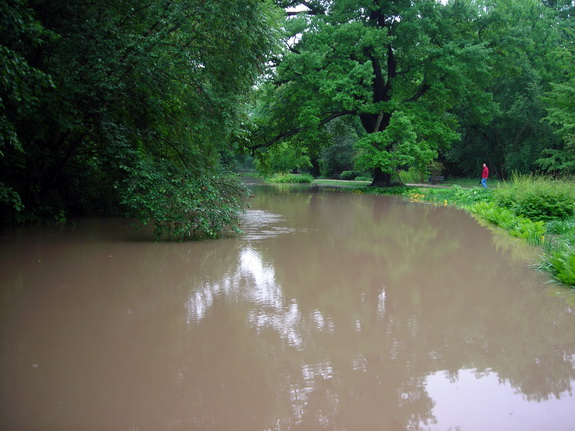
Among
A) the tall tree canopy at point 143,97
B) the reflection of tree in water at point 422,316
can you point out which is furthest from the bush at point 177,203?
the reflection of tree in water at point 422,316

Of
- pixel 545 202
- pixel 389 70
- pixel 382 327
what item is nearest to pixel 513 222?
pixel 545 202

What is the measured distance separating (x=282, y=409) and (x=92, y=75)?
853 centimetres

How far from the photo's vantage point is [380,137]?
2508cm

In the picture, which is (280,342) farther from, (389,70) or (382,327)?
(389,70)

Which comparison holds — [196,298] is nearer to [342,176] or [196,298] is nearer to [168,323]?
[168,323]

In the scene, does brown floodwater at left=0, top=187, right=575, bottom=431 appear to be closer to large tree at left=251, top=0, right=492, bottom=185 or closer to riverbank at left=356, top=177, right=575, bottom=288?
riverbank at left=356, top=177, right=575, bottom=288

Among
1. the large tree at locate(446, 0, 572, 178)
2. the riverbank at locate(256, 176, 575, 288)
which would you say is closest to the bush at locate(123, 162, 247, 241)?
the riverbank at locate(256, 176, 575, 288)

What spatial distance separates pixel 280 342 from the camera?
457 centimetres

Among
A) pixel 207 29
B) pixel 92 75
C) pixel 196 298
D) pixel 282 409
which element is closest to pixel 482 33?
pixel 207 29

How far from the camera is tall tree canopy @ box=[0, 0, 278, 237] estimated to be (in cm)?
968

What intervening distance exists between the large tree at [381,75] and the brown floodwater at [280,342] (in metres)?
17.1

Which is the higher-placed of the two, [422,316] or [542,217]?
[542,217]

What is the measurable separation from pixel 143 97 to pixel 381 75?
2031 centimetres

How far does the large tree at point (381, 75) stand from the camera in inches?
969
